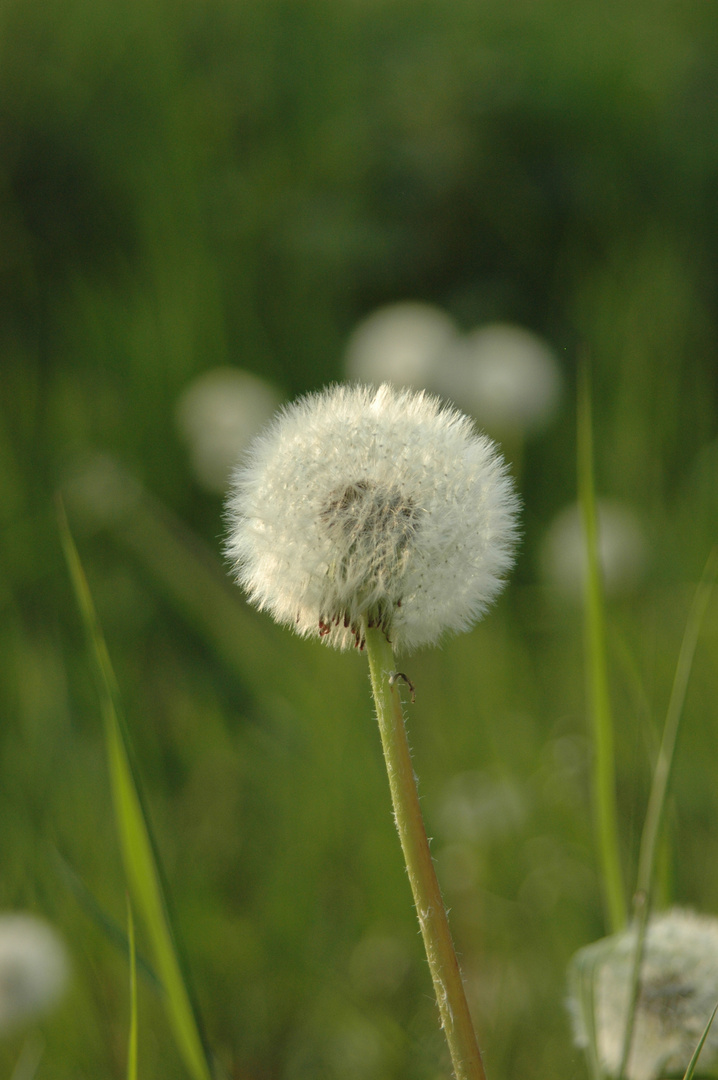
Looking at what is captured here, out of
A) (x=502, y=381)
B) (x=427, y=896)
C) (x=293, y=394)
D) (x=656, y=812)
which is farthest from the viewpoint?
(x=293, y=394)

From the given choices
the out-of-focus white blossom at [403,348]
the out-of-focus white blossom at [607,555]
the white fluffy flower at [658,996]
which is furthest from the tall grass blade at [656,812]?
the out-of-focus white blossom at [403,348]

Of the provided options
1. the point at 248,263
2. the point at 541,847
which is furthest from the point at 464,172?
the point at 541,847

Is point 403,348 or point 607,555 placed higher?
point 403,348

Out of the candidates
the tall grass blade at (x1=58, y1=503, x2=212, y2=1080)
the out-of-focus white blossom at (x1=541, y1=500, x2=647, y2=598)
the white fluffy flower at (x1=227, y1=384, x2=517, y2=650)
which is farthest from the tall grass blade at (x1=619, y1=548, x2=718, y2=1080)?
the out-of-focus white blossom at (x1=541, y1=500, x2=647, y2=598)

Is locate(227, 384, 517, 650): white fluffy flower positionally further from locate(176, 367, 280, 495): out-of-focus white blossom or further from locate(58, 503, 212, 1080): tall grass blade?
locate(176, 367, 280, 495): out-of-focus white blossom

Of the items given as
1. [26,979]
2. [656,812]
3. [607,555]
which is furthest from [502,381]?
[656,812]

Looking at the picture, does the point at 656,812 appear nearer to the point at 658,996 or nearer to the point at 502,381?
the point at 658,996

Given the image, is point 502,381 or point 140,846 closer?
point 140,846
